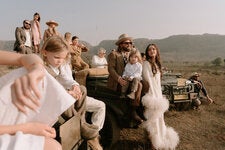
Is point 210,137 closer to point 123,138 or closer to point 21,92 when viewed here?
point 123,138

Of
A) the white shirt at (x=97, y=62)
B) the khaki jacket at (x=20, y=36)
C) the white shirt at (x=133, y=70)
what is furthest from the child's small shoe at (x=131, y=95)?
the khaki jacket at (x=20, y=36)

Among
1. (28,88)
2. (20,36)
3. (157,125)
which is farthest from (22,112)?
(20,36)

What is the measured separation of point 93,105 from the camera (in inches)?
197

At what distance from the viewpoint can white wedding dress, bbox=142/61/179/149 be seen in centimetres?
556

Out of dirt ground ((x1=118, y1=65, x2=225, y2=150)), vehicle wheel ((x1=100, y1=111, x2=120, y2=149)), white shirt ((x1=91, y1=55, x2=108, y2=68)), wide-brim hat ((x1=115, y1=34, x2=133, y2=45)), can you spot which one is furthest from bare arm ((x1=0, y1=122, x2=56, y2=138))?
white shirt ((x1=91, y1=55, x2=108, y2=68))

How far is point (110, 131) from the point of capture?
568 cm

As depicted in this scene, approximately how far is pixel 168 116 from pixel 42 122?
7347mm

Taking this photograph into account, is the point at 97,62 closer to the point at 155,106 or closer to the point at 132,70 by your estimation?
the point at 132,70

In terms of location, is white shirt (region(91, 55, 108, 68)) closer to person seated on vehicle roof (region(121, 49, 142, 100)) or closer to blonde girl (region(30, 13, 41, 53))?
blonde girl (region(30, 13, 41, 53))

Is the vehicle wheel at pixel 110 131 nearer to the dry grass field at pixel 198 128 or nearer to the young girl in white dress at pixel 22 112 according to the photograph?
the dry grass field at pixel 198 128

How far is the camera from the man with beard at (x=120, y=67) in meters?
5.58

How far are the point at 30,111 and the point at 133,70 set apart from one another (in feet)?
15.2

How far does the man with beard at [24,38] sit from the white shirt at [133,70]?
14.4ft

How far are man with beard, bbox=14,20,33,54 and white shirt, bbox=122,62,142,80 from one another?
4396mm
